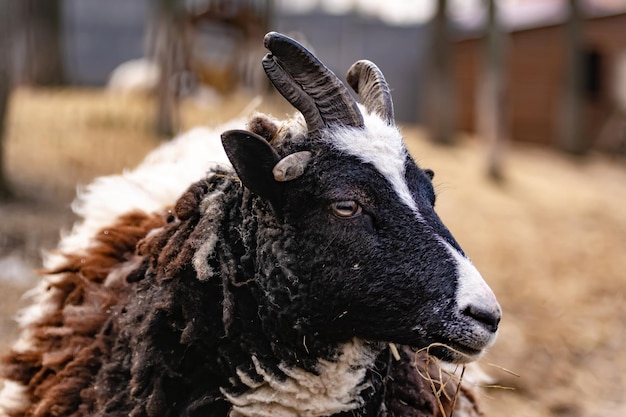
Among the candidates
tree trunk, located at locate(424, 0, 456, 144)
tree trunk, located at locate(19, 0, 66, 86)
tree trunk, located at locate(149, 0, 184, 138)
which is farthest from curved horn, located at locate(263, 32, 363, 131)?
tree trunk, located at locate(19, 0, 66, 86)

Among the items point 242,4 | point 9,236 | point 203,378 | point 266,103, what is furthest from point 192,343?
point 242,4

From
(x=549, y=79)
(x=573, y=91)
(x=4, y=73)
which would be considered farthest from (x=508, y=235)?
(x=549, y=79)

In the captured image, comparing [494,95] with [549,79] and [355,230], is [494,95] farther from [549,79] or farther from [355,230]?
[355,230]

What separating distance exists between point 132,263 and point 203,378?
665mm

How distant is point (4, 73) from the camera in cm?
705

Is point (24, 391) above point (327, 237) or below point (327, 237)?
below

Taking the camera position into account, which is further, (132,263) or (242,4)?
(242,4)

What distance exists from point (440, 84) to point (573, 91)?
4.44 metres

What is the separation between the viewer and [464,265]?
2717 millimetres

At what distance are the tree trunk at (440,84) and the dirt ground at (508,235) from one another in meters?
0.35

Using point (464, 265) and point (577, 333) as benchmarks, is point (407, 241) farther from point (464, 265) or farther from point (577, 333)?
point (577, 333)

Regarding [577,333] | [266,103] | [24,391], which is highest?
[266,103]

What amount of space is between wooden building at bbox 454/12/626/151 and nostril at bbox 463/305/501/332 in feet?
61.1

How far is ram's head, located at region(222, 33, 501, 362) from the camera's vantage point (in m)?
2.70
